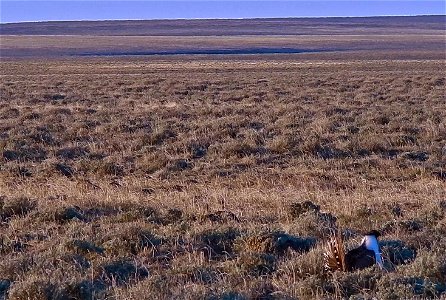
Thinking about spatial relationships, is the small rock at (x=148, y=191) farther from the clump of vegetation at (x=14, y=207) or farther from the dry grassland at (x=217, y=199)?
the clump of vegetation at (x=14, y=207)

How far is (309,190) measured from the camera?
11039 mm

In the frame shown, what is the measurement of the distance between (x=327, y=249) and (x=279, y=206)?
2.93 metres

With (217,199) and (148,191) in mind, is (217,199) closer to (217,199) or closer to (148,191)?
(217,199)

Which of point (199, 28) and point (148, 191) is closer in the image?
point (148, 191)

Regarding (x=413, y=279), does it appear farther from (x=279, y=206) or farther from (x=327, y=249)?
→ (x=279, y=206)

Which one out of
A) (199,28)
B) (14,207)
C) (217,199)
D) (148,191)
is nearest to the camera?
(14,207)

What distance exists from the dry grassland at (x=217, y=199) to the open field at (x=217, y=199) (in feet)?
0.08

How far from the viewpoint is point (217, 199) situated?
32.7ft

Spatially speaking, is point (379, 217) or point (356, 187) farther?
point (356, 187)

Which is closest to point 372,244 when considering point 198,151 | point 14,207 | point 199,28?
point 14,207

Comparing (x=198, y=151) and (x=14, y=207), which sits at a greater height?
(x=14, y=207)

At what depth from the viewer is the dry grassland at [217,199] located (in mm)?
6105

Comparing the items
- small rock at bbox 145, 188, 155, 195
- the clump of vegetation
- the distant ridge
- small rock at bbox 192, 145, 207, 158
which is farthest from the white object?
the distant ridge

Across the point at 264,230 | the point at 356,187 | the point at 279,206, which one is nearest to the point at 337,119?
the point at 356,187
